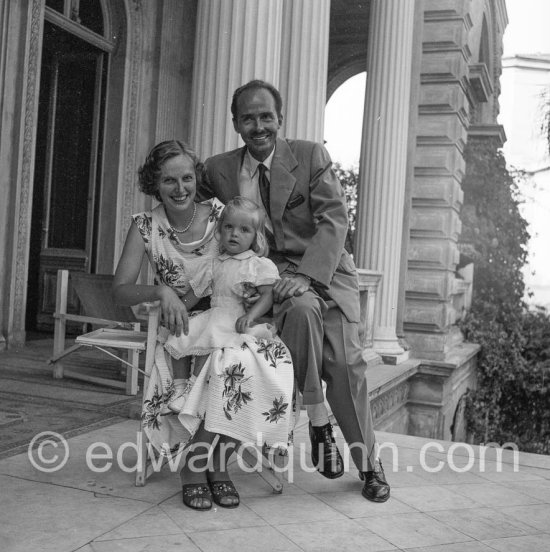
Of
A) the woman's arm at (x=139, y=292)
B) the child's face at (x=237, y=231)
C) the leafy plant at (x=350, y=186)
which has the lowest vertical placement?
the woman's arm at (x=139, y=292)

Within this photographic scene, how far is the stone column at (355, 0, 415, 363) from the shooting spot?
358 inches

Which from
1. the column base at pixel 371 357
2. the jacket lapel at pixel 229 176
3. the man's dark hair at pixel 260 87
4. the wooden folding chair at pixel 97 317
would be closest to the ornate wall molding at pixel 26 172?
the wooden folding chair at pixel 97 317

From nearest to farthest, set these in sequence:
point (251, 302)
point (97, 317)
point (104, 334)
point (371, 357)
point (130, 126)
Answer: point (251, 302) < point (104, 334) < point (97, 317) < point (371, 357) < point (130, 126)

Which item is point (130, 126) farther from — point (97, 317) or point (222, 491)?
point (222, 491)

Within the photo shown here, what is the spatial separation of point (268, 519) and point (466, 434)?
9.50 meters

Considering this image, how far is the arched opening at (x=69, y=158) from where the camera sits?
8.90 meters

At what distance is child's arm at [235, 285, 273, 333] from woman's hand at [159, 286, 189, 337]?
0.74 feet

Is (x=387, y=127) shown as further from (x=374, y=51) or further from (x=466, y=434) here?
(x=466, y=434)

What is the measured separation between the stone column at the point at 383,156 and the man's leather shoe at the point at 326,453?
5.72 metres

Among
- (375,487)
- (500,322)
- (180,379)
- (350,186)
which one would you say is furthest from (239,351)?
(350,186)

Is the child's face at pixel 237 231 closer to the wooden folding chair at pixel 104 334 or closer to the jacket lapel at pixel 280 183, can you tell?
the jacket lapel at pixel 280 183

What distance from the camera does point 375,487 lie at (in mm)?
3305

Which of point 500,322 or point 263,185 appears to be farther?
point 500,322

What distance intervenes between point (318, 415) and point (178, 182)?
1216 millimetres
